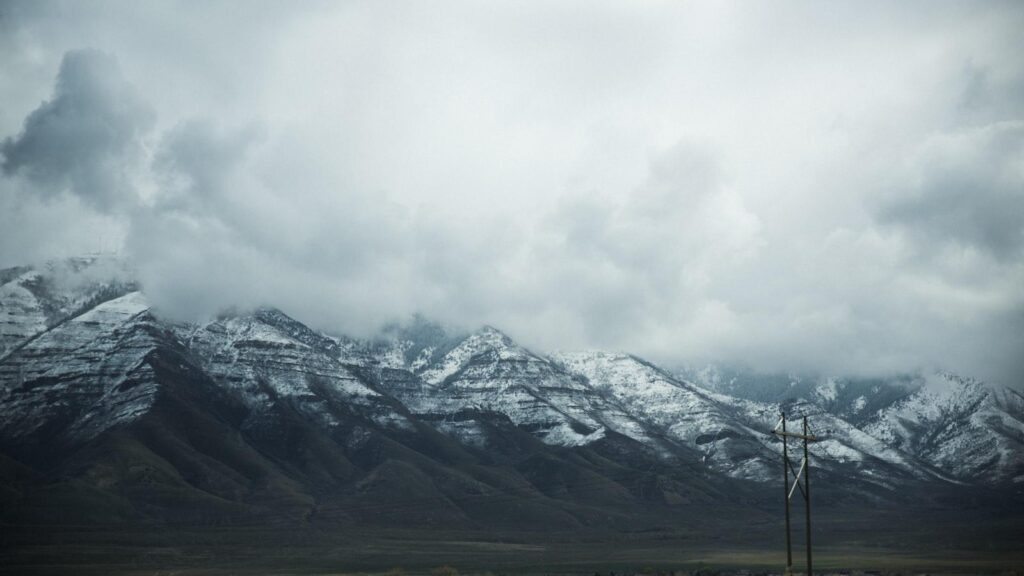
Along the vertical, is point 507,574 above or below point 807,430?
below

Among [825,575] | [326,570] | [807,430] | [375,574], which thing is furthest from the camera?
[326,570]

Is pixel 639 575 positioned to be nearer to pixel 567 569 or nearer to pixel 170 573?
pixel 567 569

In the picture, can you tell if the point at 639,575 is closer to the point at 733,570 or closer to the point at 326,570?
the point at 733,570

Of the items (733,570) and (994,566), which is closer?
(994,566)

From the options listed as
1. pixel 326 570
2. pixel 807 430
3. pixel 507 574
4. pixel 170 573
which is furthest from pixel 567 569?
pixel 807 430

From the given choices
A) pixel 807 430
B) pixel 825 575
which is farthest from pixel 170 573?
pixel 807 430

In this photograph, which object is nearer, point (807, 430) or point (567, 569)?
point (807, 430)

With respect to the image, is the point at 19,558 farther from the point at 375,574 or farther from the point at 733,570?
the point at 733,570

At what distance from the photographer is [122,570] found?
18962 centimetres

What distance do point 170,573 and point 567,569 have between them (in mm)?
81459

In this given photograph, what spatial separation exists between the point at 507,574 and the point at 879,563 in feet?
260

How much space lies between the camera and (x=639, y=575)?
178m

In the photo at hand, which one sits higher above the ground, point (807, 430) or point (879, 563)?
point (807, 430)

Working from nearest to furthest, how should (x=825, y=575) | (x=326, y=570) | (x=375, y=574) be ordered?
(x=825, y=575) → (x=375, y=574) → (x=326, y=570)
